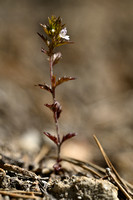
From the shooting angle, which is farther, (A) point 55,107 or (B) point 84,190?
(A) point 55,107

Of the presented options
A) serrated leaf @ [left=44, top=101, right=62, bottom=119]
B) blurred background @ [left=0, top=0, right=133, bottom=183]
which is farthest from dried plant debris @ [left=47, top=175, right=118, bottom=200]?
blurred background @ [left=0, top=0, right=133, bottom=183]

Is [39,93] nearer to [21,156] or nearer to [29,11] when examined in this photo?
[21,156]

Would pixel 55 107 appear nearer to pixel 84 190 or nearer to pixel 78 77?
pixel 84 190

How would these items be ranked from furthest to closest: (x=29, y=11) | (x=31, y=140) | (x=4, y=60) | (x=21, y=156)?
(x=29, y=11), (x=4, y=60), (x=31, y=140), (x=21, y=156)

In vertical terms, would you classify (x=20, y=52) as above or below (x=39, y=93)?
above

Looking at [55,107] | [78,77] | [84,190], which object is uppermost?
[78,77]

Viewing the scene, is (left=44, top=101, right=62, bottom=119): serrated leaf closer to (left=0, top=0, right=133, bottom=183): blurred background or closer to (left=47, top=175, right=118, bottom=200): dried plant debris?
(left=47, top=175, right=118, bottom=200): dried plant debris

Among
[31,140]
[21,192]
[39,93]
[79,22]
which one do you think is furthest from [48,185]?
[79,22]

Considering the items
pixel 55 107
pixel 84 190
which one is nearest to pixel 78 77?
pixel 55 107

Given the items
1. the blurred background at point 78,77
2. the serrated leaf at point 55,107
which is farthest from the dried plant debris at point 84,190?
the blurred background at point 78,77
